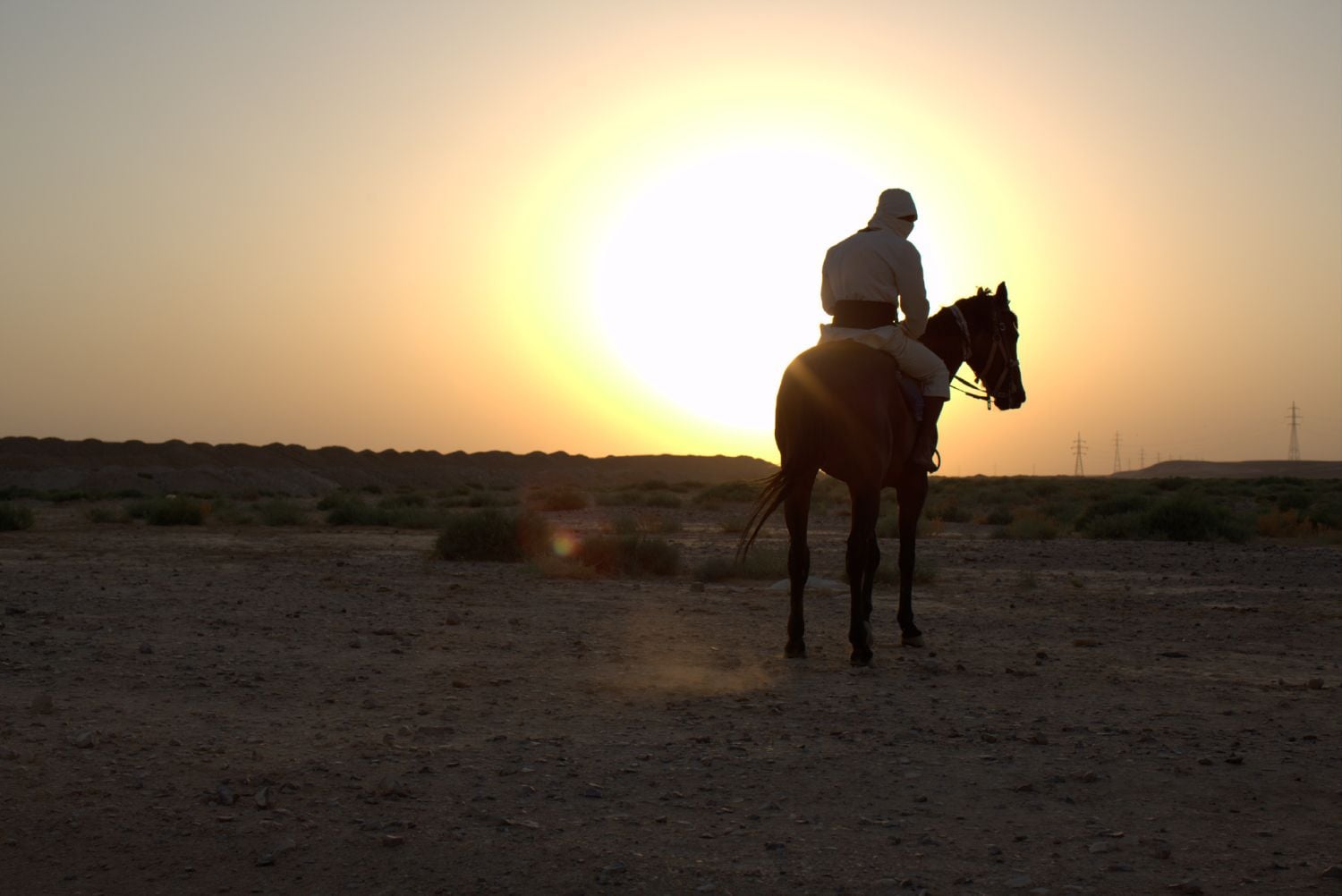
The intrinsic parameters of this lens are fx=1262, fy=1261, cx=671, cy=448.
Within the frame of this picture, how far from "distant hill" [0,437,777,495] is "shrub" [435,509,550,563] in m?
58.8

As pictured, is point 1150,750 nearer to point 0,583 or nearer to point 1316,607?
point 1316,607

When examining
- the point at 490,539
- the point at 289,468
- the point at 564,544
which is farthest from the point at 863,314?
the point at 289,468

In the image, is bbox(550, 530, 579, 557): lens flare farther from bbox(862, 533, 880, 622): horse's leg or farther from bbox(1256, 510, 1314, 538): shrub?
bbox(1256, 510, 1314, 538): shrub

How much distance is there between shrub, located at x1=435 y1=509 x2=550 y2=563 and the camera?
18.0 metres

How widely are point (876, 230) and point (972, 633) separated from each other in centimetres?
353

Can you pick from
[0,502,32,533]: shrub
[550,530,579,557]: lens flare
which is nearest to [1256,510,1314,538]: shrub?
[550,530,579,557]: lens flare

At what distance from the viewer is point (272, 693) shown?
7.13 m

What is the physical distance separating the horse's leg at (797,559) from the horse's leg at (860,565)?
320 millimetres

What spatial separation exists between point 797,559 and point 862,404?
1206 millimetres

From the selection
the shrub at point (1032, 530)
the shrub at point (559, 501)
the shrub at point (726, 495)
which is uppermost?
the shrub at point (726, 495)

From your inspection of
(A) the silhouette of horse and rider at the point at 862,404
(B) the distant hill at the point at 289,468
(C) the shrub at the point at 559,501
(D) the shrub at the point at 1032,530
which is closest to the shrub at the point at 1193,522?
(D) the shrub at the point at 1032,530

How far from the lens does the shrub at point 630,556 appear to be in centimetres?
1614

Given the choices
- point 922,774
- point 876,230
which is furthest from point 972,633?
point 922,774

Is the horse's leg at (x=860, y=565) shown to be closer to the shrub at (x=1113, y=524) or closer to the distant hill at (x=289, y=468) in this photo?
the shrub at (x=1113, y=524)
